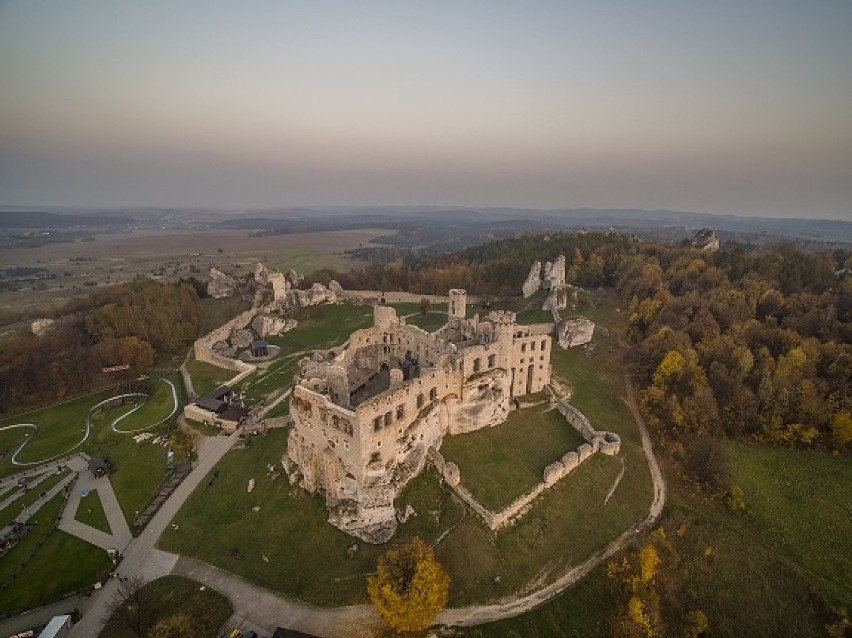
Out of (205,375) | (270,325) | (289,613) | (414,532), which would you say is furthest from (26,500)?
(270,325)

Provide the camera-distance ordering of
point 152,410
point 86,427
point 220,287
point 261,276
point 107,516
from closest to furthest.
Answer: point 107,516 → point 86,427 → point 152,410 → point 261,276 → point 220,287

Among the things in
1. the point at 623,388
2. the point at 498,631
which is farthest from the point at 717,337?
the point at 498,631

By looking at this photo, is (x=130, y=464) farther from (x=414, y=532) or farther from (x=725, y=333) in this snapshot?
(x=725, y=333)

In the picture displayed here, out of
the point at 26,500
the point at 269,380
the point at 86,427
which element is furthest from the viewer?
the point at 269,380

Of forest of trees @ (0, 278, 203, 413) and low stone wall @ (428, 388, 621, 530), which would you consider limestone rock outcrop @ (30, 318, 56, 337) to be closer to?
forest of trees @ (0, 278, 203, 413)

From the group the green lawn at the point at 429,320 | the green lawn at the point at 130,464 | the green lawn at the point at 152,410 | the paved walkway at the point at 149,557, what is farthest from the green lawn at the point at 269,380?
the green lawn at the point at 429,320

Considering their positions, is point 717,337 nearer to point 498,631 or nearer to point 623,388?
point 623,388

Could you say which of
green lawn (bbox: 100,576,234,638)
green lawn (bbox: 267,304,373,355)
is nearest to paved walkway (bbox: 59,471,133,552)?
green lawn (bbox: 100,576,234,638)
